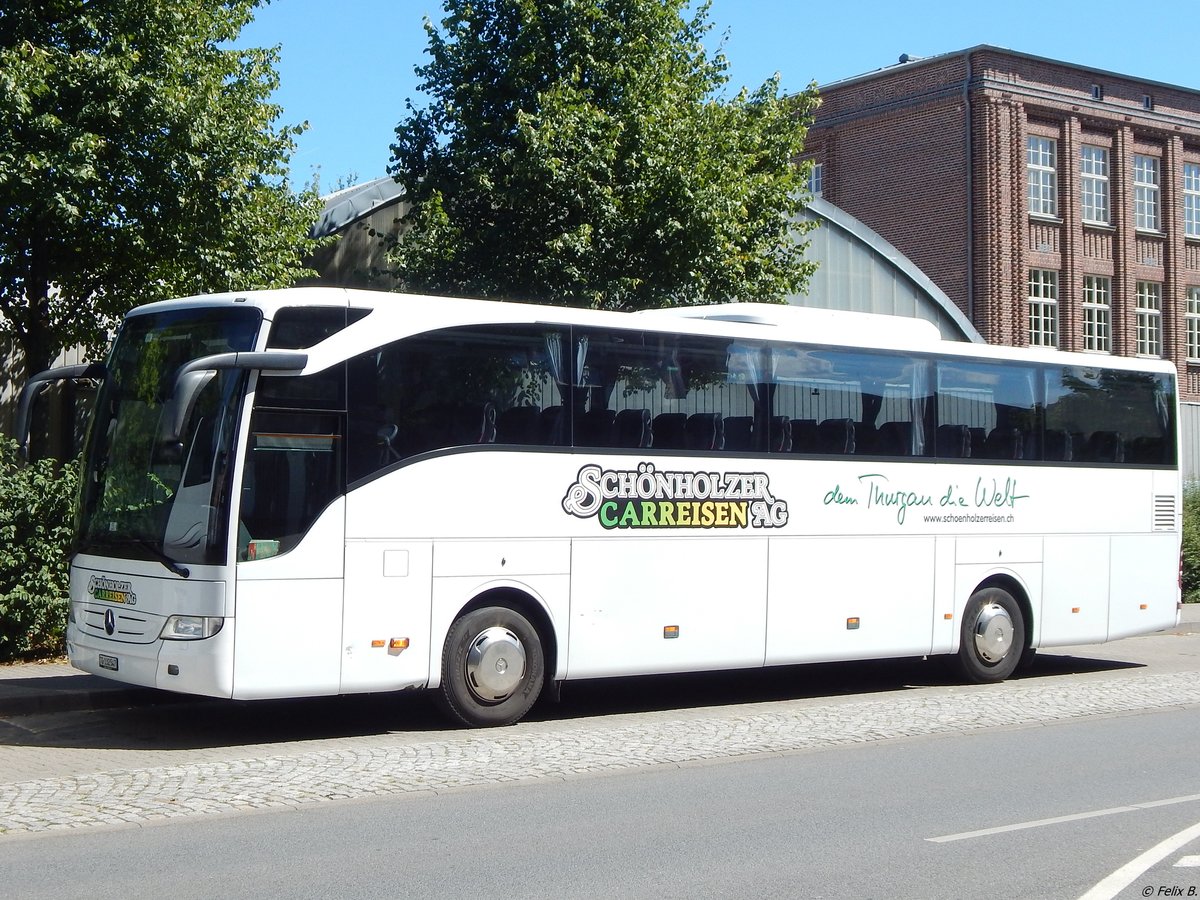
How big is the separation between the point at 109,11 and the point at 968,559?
10.9 metres

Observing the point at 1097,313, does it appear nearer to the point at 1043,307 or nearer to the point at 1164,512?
the point at 1043,307

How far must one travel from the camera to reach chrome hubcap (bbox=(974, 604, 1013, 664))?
15.2m

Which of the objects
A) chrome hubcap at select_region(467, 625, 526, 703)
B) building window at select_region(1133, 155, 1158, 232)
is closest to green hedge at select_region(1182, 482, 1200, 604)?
building window at select_region(1133, 155, 1158, 232)

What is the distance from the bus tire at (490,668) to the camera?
11.4 meters

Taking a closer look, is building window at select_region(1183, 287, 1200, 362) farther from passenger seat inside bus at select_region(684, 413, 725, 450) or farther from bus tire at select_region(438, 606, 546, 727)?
bus tire at select_region(438, 606, 546, 727)

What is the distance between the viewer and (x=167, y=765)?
32.1 ft

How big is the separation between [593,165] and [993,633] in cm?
779

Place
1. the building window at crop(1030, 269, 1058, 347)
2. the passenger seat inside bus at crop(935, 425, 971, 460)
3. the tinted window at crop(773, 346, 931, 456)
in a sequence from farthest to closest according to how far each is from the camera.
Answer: the building window at crop(1030, 269, 1058, 347), the passenger seat inside bus at crop(935, 425, 971, 460), the tinted window at crop(773, 346, 931, 456)

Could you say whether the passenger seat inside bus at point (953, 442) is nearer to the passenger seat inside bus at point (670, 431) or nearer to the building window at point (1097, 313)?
the passenger seat inside bus at point (670, 431)

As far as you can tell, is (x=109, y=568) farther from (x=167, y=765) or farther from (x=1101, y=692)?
(x=1101, y=692)

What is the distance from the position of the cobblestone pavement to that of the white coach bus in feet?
1.64

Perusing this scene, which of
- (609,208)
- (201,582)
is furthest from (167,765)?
(609,208)

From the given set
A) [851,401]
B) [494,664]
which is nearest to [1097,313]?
[851,401]

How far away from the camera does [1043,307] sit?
38406mm
